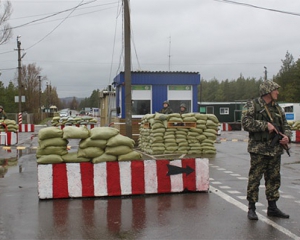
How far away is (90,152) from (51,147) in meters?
0.73

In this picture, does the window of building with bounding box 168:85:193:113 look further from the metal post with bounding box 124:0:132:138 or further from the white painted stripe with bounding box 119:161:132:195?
the white painted stripe with bounding box 119:161:132:195

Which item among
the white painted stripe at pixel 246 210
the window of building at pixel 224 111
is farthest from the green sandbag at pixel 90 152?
the window of building at pixel 224 111

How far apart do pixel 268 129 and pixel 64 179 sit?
12.2 ft

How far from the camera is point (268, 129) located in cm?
610

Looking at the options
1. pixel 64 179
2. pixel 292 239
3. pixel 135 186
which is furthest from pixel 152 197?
pixel 292 239

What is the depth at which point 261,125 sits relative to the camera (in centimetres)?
611

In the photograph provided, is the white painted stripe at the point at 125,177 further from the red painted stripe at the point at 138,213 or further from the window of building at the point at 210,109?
the window of building at the point at 210,109

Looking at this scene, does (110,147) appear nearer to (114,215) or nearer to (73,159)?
(73,159)

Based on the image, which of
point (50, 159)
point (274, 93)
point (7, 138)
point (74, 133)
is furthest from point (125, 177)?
point (7, 138)

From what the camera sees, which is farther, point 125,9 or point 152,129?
point 125,9

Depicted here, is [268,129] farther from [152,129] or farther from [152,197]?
[152,129]

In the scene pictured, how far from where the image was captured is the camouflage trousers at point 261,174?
624cm

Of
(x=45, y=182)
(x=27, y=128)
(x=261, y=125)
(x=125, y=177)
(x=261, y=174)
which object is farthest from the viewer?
(x=27, y=128)

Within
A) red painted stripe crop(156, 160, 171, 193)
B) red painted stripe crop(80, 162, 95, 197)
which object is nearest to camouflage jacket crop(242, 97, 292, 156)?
red painted stripe crop(156, 160, 171, 193)
